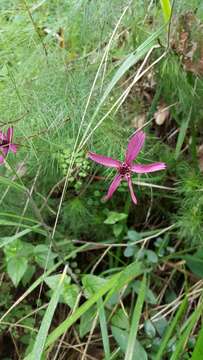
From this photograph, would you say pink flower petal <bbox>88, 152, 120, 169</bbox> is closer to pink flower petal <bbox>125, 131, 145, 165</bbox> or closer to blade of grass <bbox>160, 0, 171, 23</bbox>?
pink flower petal <bbox>125, 131, 145, 165</bbox>

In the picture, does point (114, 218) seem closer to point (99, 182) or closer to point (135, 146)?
point (99, 182)

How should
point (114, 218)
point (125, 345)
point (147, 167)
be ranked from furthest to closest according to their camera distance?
point (114, 218) < point (125, 345) < point (147, 167)

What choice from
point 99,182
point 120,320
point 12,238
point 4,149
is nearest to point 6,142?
point 4,149

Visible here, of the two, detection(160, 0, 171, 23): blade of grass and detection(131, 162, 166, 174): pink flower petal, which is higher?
detection(160, 0, 171, 23): blade of grass

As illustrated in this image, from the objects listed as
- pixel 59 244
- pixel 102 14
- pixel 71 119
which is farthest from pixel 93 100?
pixel 59 244

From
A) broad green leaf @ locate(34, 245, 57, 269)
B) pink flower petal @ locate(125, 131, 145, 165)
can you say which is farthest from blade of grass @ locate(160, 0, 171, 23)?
broad green leaf @ locate(34, 245, 57, 269)
